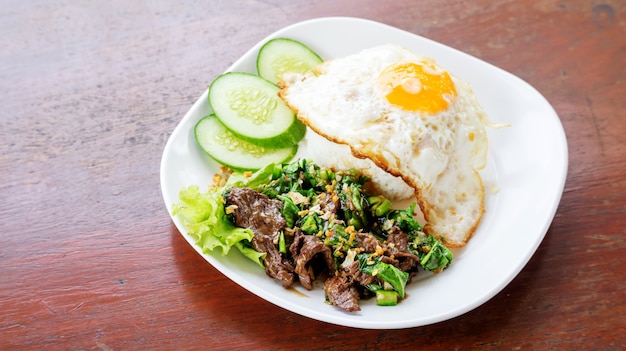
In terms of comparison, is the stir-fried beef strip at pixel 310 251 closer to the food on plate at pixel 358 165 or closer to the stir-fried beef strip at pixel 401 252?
the stir-fried beef strip at pixel 401 252

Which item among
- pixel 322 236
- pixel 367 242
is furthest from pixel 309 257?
pixel 367 242

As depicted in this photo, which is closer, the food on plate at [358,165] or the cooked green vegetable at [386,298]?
the cooked green vegetable at [386,298]

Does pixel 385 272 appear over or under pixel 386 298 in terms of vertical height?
over

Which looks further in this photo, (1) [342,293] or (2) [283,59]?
(2) [283,59]

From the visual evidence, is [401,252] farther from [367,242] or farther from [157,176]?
[157,176]

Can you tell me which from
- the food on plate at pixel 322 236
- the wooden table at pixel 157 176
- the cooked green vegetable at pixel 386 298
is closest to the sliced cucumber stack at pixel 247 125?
the food on plate at pixel 322 236
